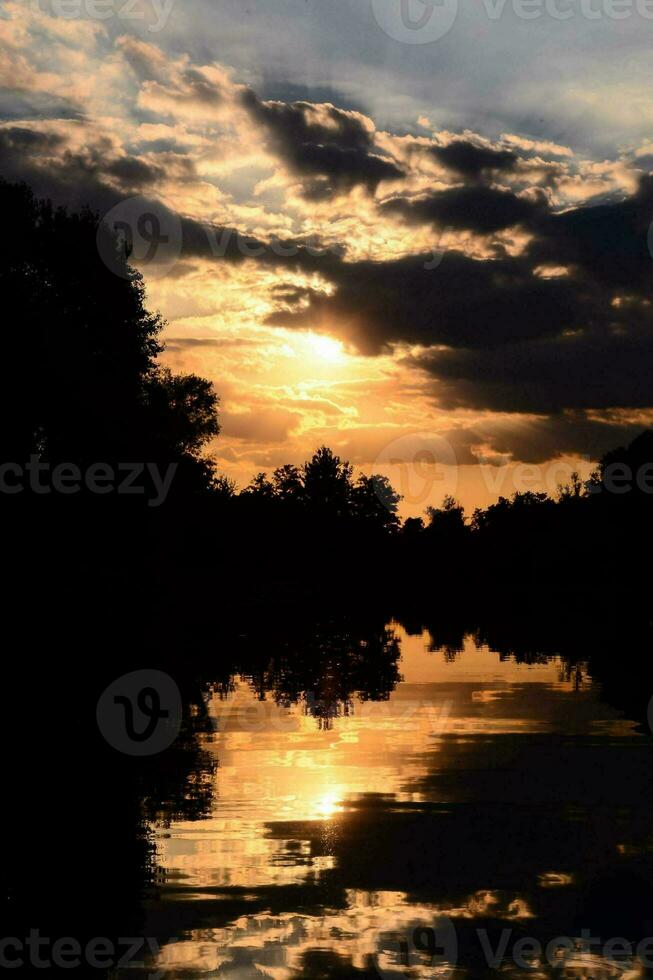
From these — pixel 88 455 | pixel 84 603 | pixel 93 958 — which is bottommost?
pixel 93 958

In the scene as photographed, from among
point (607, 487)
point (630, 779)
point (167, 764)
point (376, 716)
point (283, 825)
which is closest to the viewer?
point (283, 825)

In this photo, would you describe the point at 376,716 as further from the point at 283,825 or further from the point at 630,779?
the point at 283,825

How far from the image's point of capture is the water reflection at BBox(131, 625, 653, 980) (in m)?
8.63

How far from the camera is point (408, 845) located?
11836mm

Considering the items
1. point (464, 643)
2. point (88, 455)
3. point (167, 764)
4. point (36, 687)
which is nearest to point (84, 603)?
point (88, 455)

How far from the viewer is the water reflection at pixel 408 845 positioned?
8.63 metres

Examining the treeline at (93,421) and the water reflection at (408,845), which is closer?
the water reflection at (408,845)

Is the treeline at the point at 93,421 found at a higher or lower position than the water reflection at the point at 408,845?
higher

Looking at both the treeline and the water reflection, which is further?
the treeline

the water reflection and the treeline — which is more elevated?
the treeline

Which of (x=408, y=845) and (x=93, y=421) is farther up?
(x=93, y=421)

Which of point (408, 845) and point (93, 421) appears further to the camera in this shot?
point (93, 421)

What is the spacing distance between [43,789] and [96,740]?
3.90 m

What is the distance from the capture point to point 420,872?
10.8 m
